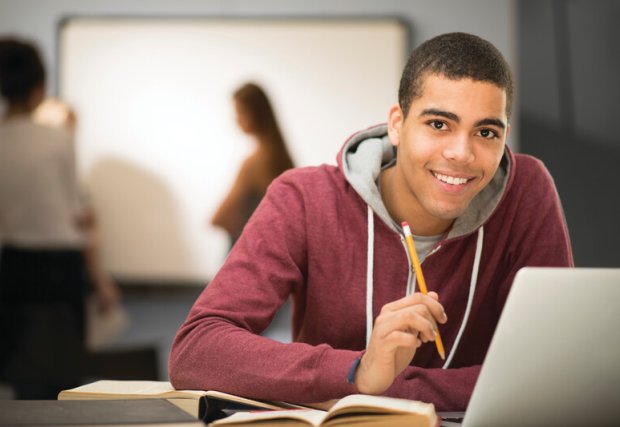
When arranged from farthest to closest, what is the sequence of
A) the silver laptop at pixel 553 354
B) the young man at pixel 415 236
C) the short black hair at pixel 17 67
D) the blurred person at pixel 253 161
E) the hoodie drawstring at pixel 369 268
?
1. the blurred person at pixel 253 161
2. the short black hair at pixel 17 67
3. the hoodie drawstring at pixel 369 268
4. the young man at pixel 415 236
5. the silver laptop at pixel 553 354

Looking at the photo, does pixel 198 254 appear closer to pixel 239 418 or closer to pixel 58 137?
pixel 58 137

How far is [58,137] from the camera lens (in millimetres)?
2855

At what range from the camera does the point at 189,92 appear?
361cm

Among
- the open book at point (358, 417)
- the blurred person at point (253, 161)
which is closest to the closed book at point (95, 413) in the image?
the open book at point (358, 417)

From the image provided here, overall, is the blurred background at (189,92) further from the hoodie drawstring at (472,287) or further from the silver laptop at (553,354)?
the silver laptop at (553,354)

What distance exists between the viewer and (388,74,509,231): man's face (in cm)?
124

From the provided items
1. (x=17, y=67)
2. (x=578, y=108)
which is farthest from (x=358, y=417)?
(x=578, y=108)

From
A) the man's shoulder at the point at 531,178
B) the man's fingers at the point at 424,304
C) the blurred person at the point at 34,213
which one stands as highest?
the man's shoulder at the point at 531,178

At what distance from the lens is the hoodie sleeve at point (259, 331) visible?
1.06 meters

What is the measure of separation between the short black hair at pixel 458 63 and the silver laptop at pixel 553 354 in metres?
0.50

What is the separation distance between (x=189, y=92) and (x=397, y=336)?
109 inches

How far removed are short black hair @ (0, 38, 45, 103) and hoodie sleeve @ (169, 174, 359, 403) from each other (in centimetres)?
160

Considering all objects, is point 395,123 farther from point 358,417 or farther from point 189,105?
point 189,105

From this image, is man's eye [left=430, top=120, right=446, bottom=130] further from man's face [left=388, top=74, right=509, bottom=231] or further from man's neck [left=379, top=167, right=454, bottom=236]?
man's neck [left=379, top=167, right=454, bottom=236]
